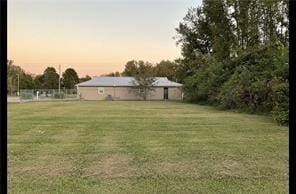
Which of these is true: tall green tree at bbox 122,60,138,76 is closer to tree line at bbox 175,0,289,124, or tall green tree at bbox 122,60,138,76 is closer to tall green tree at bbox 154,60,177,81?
tall green tree at bbox 154,60,177,81

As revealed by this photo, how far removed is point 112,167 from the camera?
4.15m

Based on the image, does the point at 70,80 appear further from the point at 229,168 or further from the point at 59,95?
the point at 229,168

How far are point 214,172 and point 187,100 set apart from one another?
17366 millimetres

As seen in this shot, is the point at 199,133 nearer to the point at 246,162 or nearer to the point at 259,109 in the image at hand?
the point at 246,162

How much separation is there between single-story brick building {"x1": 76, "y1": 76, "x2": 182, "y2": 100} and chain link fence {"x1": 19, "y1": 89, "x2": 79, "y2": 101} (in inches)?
26.6

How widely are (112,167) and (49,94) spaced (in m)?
21.1

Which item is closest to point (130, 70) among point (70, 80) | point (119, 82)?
point (119, 82)

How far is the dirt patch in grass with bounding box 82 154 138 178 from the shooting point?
12.4 ft

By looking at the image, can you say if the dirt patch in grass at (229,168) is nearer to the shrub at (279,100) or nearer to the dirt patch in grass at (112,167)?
the dirt patch in grass at (112,167)

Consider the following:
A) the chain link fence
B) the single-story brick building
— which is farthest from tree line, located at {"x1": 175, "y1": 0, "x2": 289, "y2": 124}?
the chain link fence
